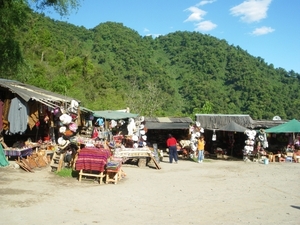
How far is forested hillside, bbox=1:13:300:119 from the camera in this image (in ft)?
128

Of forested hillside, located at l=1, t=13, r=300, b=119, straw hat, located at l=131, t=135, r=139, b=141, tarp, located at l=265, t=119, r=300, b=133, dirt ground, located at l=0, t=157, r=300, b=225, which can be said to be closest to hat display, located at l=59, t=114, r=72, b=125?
Answer: dirt ground, located at l=0, t=157, r=300, b=225

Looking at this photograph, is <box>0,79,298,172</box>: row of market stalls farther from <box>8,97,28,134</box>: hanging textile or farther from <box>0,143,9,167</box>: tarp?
<box>0,143,9,167</box>: tarp

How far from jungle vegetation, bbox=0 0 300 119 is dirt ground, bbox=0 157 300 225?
62.7 ft

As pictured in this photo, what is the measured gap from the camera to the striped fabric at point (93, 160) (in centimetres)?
1029

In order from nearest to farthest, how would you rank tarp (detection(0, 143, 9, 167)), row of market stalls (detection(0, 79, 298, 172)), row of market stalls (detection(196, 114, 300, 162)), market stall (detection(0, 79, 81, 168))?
tarp (detection(0, 143, 9, 167)) < market stall (detection(0, 79, 81, 168)) < row of market stalls (detection(0, 79, 298, 172)) < row of market stalls (detection(196, 114, 300, 162))

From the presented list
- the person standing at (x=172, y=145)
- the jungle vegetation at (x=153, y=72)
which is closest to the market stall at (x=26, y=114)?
the person standing at (x=172, y=145)

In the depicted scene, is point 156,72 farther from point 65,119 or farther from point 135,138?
point 65,119

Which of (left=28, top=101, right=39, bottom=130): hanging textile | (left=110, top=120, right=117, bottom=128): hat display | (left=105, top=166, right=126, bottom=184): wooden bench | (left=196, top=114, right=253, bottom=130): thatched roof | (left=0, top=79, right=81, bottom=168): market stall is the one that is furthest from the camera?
(left=196, top=114, right=253, bottom=130): thatched roof

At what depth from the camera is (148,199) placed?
27.8ft

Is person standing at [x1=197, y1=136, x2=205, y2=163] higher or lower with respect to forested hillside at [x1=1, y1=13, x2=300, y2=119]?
lower

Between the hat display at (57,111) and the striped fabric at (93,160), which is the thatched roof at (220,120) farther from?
the striped fabric at (93,160)

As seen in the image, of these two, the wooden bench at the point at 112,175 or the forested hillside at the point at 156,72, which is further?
the forested hillside at the point at 156,72

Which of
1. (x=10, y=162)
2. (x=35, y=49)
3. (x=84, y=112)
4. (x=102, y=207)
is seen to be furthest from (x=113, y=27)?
(x=102, y=207)

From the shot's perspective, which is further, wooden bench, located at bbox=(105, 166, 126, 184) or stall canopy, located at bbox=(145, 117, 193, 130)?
stall canopy, located at bbox=(145, 117, 193, 130)
